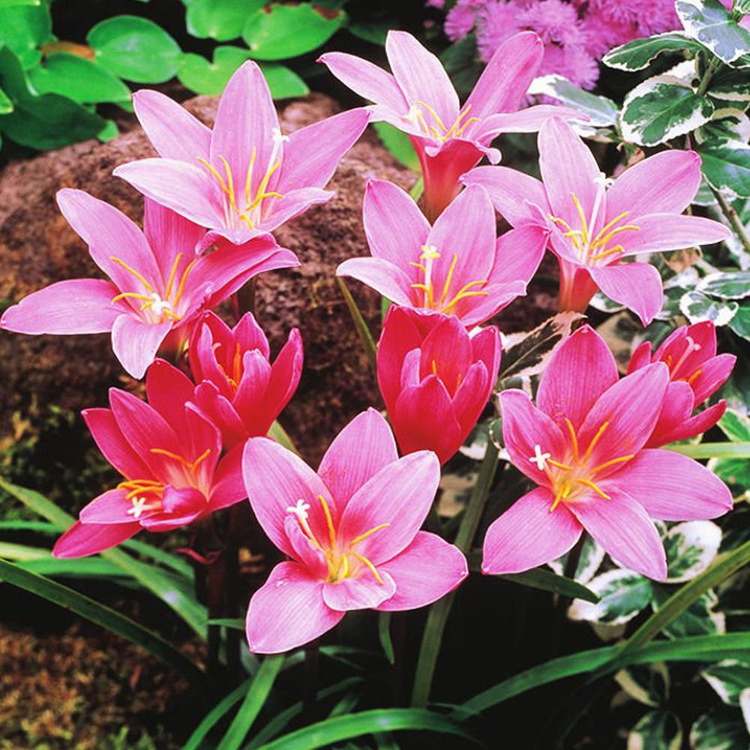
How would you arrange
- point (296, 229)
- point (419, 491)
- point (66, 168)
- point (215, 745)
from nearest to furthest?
point (419, 491), point (215, 745), point (296, 229), point (66, 168)

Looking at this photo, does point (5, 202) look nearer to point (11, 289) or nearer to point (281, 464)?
point (11, 289)

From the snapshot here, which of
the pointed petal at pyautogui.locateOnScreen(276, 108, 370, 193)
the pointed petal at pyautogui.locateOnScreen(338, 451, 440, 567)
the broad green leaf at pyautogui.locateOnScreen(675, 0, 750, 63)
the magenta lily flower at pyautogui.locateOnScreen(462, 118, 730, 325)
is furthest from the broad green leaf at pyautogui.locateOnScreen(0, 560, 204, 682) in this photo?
the broad green leaf at pyautogui.locateOnScreen(675, 0, 750, 63)

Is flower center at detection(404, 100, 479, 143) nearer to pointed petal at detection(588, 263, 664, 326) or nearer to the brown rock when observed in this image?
pointed petal at detection(588, 263, 664, 326)

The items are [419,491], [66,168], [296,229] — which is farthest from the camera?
[66,168]

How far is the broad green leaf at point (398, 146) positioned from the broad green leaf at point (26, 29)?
1.79ft

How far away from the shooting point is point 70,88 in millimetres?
1453

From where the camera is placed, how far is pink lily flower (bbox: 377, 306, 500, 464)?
2.44ft

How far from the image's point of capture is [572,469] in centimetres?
80

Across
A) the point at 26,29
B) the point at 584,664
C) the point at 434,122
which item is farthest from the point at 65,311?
the point at 26,29

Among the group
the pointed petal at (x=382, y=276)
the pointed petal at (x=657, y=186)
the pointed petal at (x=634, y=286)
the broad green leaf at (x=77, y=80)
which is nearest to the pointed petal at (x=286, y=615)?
the pointed petal at (x=382, y=276)

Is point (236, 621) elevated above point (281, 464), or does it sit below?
below

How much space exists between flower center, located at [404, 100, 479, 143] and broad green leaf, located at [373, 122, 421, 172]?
454 mm

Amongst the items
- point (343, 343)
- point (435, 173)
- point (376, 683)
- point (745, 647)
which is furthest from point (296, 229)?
point (745, 647)

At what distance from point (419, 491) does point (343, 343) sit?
56 centimetres
